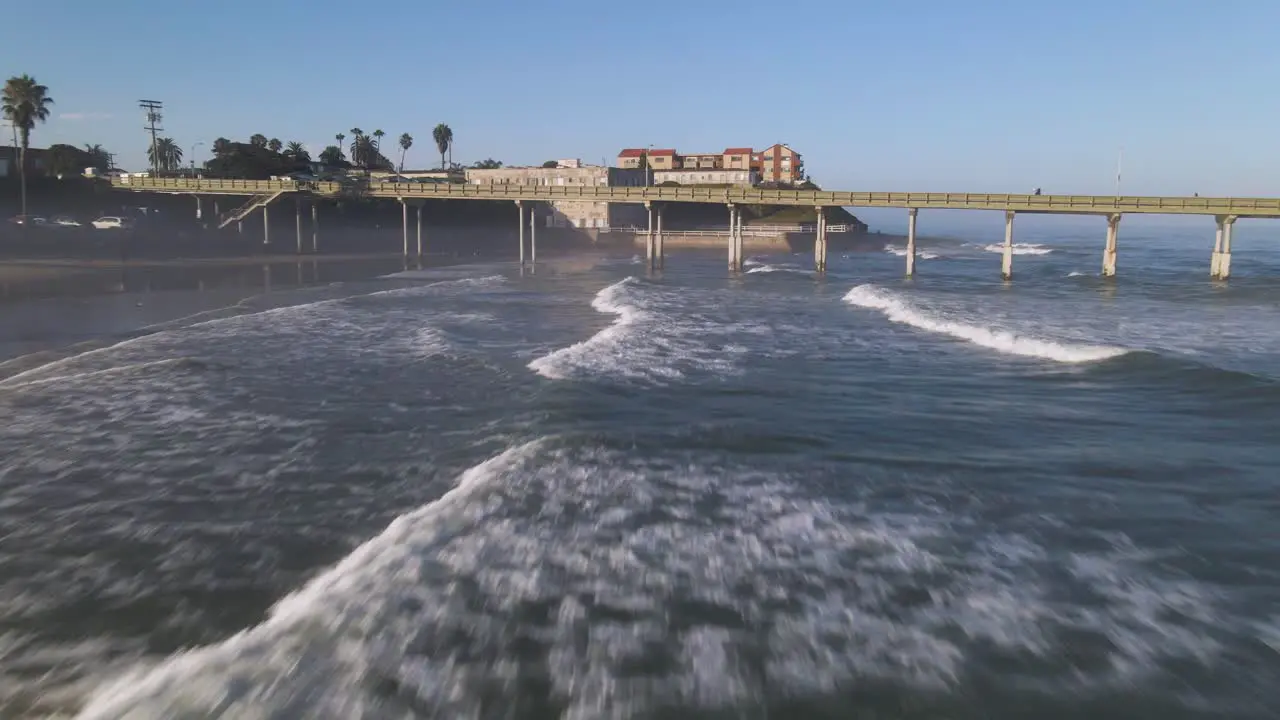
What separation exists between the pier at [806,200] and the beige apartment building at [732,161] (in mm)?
55610

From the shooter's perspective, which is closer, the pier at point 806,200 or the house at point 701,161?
the pier at point 806,200

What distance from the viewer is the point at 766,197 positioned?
2098 inches

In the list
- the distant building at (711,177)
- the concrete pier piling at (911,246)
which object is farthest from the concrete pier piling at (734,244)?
the distant building at (711,177)

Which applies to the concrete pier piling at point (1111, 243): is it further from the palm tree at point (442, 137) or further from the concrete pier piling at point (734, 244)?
the palm tree at point (442, 137)

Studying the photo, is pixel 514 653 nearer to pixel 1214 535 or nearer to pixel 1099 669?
pixel 1099 669

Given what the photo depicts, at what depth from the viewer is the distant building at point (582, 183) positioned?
91.2 metres

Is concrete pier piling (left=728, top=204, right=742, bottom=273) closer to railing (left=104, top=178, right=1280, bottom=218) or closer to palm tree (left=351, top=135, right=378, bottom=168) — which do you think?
railing (left=104, top=178, right=1280, bottom=218)

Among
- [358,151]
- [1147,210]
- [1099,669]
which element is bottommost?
[1099,669]

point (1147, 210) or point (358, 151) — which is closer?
point (1147, 210)

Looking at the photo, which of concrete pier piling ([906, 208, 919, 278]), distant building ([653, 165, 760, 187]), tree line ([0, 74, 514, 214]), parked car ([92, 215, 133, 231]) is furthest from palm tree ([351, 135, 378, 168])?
concrete pier piling ([906, 208, 919, 278])

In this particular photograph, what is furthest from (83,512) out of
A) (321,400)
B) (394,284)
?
(394,284)

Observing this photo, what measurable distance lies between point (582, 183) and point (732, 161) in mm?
28698

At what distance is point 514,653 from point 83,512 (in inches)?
259

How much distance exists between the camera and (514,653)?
699cm
